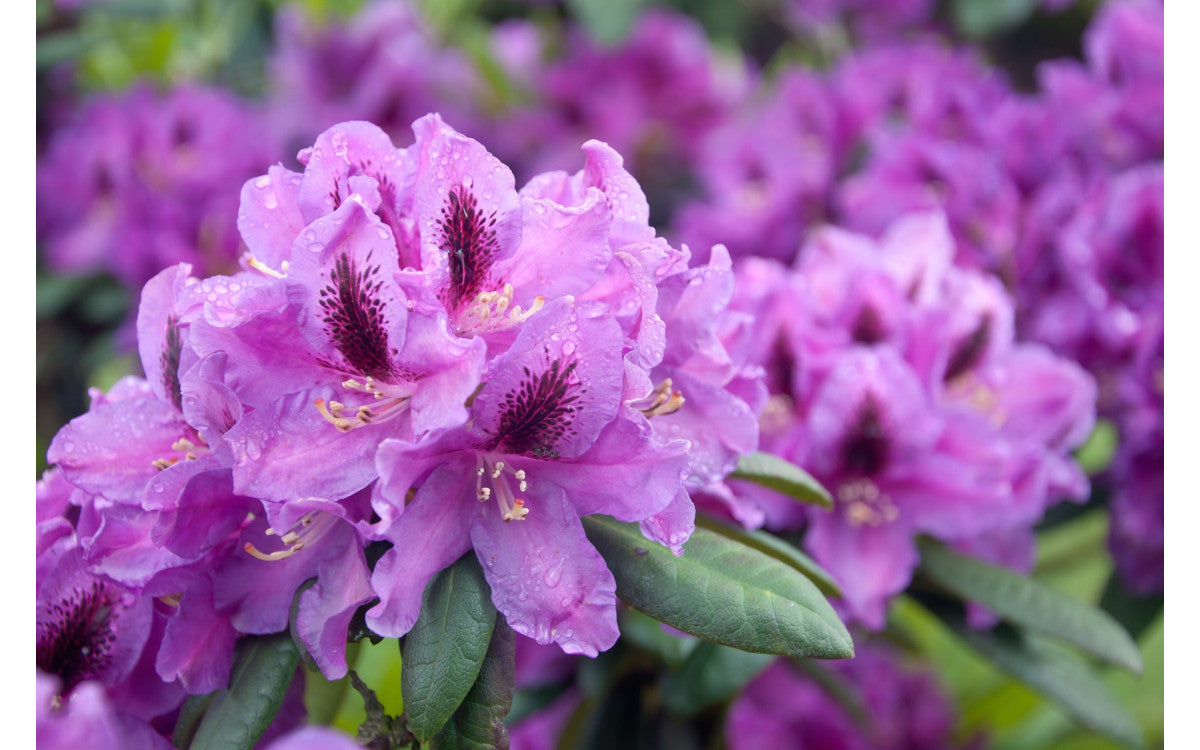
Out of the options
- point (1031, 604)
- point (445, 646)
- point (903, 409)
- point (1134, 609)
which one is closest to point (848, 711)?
point (1134, 609)

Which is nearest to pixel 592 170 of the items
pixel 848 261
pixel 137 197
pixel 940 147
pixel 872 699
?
pixel 848 261

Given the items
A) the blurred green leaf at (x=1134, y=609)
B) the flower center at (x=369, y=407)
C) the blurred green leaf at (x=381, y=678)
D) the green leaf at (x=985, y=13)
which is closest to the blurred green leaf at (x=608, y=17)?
the green leaf at (x=985, y=13)

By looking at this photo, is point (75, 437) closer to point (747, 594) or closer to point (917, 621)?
point (747, 594)

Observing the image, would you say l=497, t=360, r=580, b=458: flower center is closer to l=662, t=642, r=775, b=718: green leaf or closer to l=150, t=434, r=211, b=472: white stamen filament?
l=150, t=434, r=211, b=472: white stamen filament

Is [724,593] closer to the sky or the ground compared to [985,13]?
closer to the ground

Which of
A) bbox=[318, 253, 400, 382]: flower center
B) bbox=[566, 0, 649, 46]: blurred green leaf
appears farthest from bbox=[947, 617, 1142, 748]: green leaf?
bbox=[566, 0, 649, 46]: blurred green leaf

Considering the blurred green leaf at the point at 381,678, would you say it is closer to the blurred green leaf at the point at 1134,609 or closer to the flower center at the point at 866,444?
the flower center at the point at 866,444

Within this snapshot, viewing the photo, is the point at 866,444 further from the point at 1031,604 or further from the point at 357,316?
the point at 357,316
